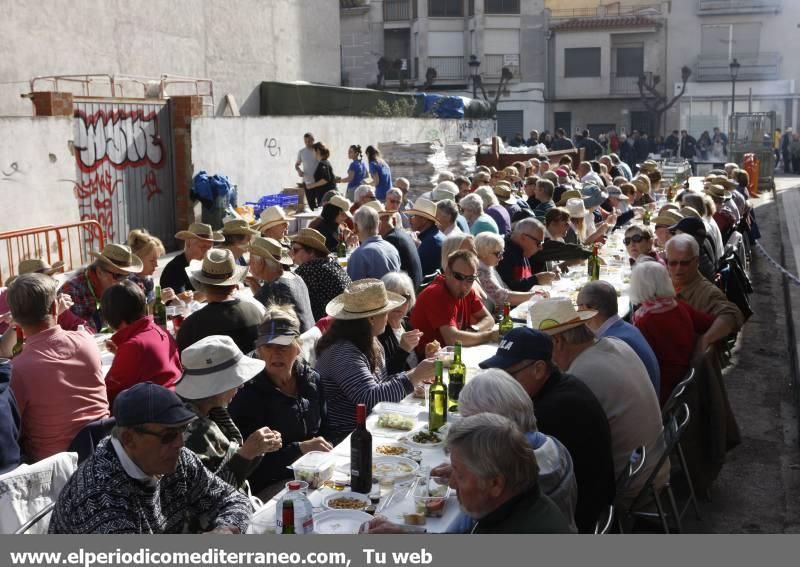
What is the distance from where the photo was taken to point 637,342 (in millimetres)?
5652

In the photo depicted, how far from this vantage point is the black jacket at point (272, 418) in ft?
16.7

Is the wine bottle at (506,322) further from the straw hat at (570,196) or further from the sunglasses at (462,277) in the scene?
the straw hat at (570,196)

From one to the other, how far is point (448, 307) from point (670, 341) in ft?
5.11

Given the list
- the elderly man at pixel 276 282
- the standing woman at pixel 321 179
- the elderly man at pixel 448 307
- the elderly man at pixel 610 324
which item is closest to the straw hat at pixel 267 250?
the elderly man at pixel 276 282

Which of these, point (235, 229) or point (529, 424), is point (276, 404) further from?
point (235, 229)

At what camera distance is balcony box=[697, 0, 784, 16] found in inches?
2013

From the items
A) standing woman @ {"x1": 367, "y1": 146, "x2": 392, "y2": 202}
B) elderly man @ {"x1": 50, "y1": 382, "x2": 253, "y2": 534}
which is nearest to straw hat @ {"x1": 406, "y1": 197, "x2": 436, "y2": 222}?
elderly man @ {"x1": 50, "y1": 382, "x2": 253, "y2": 534}

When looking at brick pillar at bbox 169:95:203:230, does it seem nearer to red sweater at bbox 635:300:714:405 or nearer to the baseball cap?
red sweater at bbox 635:300:714:405

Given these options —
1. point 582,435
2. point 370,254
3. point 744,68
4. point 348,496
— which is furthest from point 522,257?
point 744,68

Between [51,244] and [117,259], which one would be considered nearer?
[117,259]

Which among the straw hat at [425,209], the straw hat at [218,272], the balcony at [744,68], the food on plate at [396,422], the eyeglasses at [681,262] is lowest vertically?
the food on plate at [396,422]

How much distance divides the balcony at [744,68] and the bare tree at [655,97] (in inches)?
33.3

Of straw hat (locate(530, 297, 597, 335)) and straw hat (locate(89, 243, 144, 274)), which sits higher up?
straw hat (locate(89, 243, 144, 274))

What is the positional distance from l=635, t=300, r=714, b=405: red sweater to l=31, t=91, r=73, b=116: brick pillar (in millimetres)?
10685
